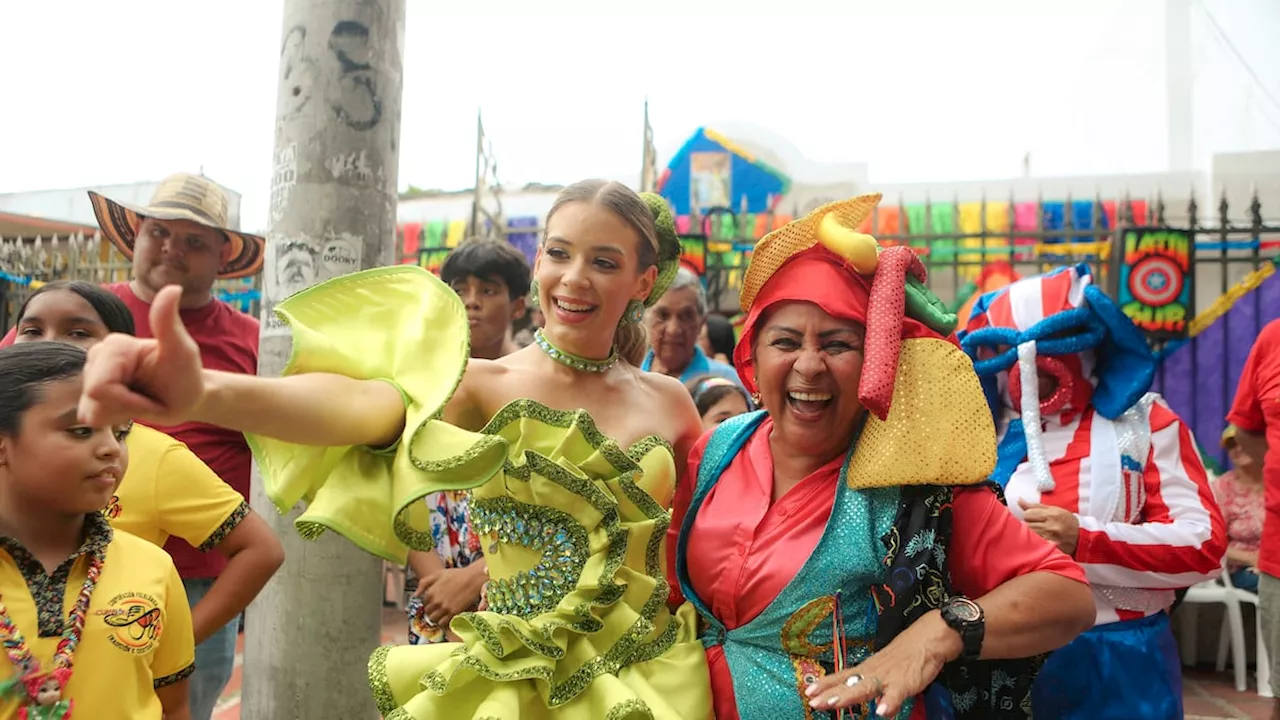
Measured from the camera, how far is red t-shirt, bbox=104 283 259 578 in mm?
2781

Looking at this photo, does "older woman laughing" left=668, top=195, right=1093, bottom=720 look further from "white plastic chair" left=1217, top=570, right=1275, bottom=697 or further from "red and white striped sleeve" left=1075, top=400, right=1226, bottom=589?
"white plastic chair" left=1217, top=570, right=1275, bottom=697

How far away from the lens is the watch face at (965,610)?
5.68 ft

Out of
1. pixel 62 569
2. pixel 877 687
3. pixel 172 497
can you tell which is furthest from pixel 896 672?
pixel 172 497

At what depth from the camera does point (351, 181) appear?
3021mm

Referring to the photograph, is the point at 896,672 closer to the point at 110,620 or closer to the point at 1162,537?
the point at 1162,537

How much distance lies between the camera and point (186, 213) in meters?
3.35

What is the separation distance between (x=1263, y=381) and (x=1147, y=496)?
4.70 ft

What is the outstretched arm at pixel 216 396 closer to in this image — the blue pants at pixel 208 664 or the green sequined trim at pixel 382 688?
the green sequined trim at pixel 382 688

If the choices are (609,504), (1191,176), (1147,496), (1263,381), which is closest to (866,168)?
(1191,176)

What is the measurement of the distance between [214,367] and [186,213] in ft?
1.92

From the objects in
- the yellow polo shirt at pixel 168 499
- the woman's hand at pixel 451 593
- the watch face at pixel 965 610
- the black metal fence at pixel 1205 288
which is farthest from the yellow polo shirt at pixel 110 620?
the black metal fence at pixel 1205 288

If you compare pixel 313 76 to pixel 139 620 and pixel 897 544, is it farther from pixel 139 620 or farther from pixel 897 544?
pixel 897 544

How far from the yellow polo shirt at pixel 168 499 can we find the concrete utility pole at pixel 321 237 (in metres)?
0.62

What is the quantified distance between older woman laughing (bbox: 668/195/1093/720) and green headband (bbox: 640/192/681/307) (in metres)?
0.35
